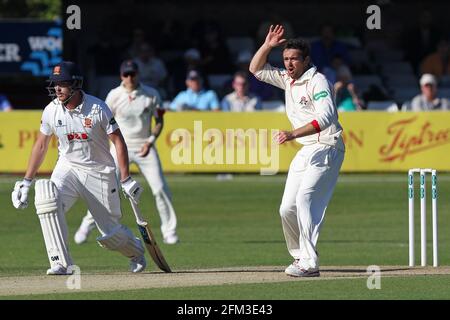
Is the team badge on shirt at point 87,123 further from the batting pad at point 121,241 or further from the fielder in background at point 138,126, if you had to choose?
the fielder in background at point 138,126

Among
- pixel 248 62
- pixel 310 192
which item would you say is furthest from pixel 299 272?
pixel 248 62

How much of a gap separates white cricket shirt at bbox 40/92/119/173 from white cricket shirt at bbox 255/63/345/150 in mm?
1641

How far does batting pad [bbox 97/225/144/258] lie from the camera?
497 inches

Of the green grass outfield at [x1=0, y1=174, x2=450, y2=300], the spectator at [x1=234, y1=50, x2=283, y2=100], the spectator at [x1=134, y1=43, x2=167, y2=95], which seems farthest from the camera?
the spectator at [x1=234, y1=50, x2=283, y2=100]

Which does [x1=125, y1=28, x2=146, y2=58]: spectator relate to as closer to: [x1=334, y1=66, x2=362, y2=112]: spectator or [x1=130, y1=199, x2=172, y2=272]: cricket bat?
[x1=334, y1=66, x2=362, y2=112]: spectator

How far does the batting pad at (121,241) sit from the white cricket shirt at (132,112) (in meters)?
4.63

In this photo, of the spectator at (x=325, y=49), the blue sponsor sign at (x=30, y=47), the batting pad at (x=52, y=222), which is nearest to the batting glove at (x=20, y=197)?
the batting pad at (x=52, y=222)

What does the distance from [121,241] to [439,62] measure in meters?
17.9

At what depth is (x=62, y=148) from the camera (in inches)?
497

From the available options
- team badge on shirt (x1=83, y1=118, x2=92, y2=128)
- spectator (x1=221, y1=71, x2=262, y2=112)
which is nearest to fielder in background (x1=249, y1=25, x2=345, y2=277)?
team badge on shirt (x1=83, y1=118, x2=92, y2=128)

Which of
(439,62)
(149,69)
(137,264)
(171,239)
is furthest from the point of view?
(439,62)

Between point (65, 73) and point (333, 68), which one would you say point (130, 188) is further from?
point (333, 68)

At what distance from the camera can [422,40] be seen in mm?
30656
